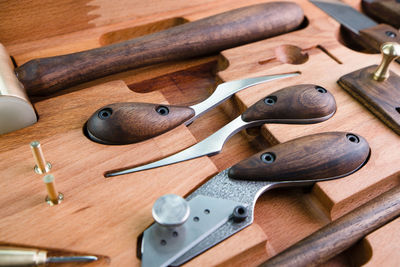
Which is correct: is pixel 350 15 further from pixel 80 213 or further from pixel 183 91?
pixel 80 213

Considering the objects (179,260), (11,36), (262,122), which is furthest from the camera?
(11,36)

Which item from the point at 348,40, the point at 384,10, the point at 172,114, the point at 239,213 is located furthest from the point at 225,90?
the point at 384,10

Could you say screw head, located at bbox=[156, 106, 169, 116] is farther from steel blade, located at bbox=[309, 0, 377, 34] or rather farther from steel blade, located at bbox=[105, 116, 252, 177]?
steel blade, located at bbox=[309, 0, 377, 34]

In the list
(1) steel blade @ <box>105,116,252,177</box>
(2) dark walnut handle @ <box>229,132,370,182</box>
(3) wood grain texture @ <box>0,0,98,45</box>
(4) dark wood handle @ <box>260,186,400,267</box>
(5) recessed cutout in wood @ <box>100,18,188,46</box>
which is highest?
(3) wood grain texture @ <box>0,0,98,45</box>

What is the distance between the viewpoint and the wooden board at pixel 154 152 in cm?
52

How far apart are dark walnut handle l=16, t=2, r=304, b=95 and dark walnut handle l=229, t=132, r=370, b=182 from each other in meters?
0.29

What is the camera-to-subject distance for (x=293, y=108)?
0.64 meters

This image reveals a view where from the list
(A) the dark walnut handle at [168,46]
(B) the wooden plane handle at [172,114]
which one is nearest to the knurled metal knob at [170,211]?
(B) the wooden plane handle at [172,114]

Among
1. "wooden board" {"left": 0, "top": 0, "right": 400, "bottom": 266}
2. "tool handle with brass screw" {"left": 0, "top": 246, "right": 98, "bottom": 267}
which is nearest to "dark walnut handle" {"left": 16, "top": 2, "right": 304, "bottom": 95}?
"wooden board" {"left": 0, "top": 0, "right": 400, "bottom": 266}

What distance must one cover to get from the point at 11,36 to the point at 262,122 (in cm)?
49

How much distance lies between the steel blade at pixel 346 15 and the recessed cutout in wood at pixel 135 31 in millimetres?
317

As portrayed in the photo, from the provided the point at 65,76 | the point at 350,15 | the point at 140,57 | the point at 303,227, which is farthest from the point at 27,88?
the point at 350,15

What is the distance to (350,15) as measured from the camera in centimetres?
88

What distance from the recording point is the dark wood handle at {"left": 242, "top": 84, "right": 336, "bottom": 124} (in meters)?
0.64
